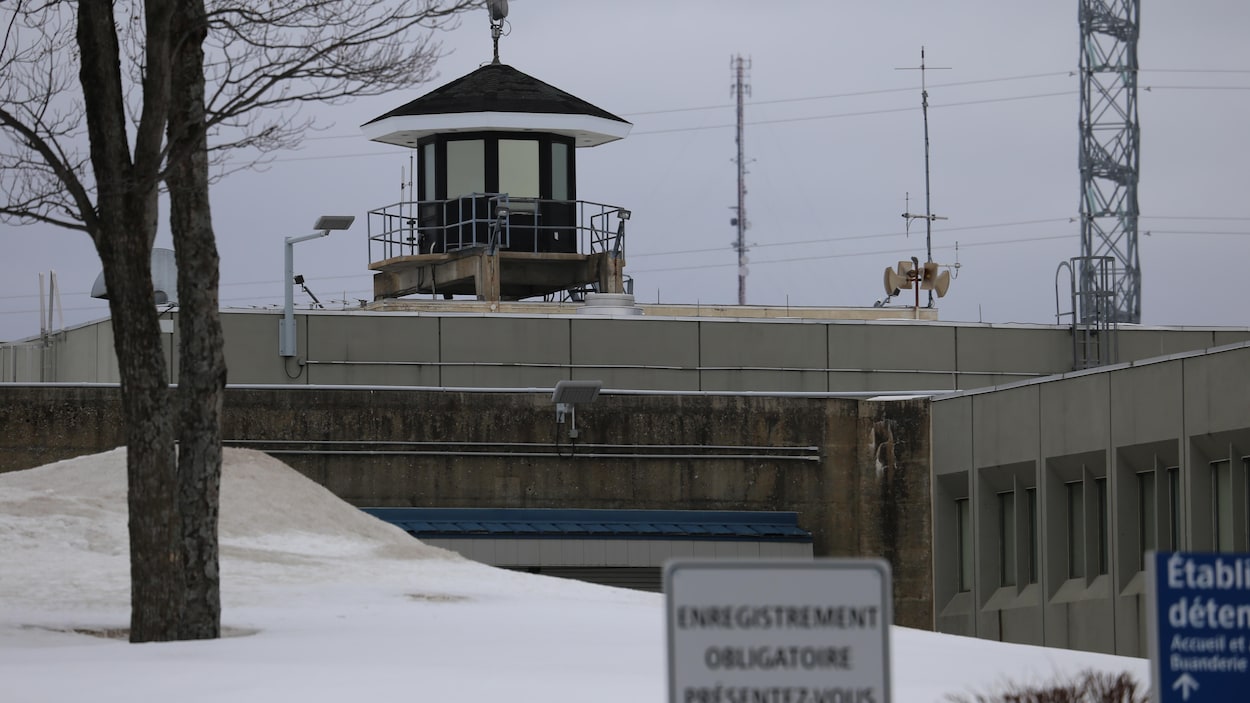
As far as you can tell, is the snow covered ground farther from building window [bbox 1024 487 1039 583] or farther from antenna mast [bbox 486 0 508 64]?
antenna mast [bbox 486 0 508 64]

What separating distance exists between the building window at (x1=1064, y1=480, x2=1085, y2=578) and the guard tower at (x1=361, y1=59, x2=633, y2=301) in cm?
1637

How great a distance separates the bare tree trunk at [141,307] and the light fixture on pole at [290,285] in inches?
589

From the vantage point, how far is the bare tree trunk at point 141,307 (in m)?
17.0

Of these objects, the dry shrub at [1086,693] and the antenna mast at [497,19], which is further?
the antenna mast at [497,19]

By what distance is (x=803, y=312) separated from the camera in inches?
1767

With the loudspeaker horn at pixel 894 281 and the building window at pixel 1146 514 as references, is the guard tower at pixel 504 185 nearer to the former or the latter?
the loudspeaker horn at pixel 894 281

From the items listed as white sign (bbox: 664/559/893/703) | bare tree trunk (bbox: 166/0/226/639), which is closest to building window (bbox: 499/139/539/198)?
bare tree trunk (bbox: 166/0/226/639)

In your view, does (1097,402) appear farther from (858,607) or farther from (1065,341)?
(858,607)

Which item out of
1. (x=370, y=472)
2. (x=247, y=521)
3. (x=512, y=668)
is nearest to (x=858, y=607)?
(x=512, y=668)

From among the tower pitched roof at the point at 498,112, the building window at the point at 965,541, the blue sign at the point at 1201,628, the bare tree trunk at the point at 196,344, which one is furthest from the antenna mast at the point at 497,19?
the blue sign at the point at 1201,628

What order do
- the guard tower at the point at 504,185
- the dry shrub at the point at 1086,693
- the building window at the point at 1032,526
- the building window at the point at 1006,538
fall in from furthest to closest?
the guard tower at the point at 504,185 → the building window at the point at 1006,538 → the building window at the point at 1032,526 → the dry shrub at the point at 1086,693

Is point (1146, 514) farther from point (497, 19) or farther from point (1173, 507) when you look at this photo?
point (497, 19)

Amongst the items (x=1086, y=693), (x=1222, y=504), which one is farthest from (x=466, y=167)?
(x=1086, y=693)

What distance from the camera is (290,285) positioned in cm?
3569
